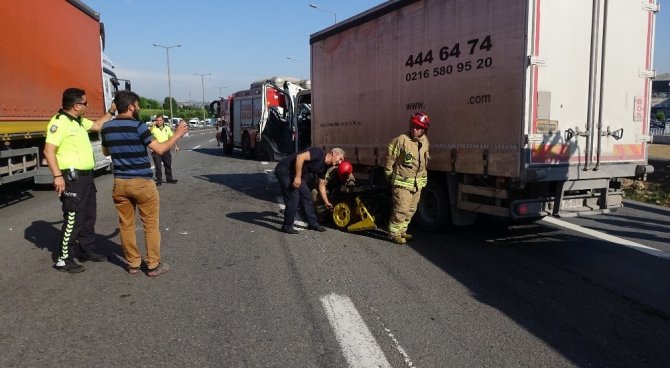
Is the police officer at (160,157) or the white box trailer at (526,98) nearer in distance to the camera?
the white box trailer at (526,98)

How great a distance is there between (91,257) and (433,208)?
14.6ft

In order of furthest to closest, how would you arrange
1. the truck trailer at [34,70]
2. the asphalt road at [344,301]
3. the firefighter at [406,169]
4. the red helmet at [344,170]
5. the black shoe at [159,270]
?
1. the truck trailer at [34,70]
2. the red helmet at [344,170]
3. the firefighter at [406,169]
4. the black shoe at [159,270]
5. the asphalt road at [344,301]

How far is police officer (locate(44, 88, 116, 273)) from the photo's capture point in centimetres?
527

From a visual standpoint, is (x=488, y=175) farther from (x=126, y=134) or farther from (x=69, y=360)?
(x=69, y=360)

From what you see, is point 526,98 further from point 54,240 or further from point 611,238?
point 54,240

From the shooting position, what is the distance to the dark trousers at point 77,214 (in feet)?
17.7

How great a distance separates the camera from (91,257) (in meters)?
5.73

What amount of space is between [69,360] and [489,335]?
287 centimetres

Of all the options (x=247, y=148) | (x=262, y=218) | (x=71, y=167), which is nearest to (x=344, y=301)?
(x=71, y=167)

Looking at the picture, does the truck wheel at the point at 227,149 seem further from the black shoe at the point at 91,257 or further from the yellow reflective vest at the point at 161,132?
the black shoe at the point at 91,257

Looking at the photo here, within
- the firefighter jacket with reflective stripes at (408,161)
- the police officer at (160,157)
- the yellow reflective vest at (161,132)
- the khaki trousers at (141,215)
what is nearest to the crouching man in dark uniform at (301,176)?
the firefighter jacket with reflective stripes at (408,161)

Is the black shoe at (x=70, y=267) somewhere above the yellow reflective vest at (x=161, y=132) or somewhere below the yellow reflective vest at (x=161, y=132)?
below

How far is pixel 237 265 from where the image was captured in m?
5.67

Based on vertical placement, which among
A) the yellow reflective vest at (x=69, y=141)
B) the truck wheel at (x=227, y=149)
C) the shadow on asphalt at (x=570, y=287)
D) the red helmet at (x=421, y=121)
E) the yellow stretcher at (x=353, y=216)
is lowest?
the shadow on asphalt at (x=570, y=287)
